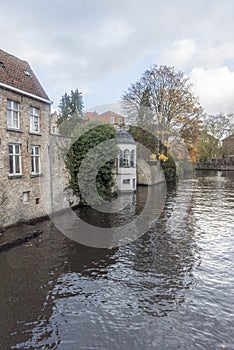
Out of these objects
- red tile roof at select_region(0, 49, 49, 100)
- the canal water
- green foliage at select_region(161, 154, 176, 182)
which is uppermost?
red tile roof at select_region(0, 49, 49, 100)

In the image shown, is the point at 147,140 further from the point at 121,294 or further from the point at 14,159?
the point at 121,294

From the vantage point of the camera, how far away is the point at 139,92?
119ft

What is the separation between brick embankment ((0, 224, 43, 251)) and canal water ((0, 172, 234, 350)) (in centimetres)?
42

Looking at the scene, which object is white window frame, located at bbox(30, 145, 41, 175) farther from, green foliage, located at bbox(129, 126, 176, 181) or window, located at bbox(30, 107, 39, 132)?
green foliage, located at bbox(129, 126, 176, 181)

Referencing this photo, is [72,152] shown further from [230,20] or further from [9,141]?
[230,20]

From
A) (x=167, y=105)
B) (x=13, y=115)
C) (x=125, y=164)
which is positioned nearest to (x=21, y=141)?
(x=13, y=115)

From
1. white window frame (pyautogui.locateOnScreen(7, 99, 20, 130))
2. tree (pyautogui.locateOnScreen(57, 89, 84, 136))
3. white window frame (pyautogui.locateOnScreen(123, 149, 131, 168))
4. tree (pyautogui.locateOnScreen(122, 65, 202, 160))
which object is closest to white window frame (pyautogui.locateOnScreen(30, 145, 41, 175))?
white window frame (pyautogui.locateOnScreen(7, 99, 20, 130))

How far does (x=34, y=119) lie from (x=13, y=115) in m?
1.79

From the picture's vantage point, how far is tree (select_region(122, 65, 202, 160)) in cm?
3334

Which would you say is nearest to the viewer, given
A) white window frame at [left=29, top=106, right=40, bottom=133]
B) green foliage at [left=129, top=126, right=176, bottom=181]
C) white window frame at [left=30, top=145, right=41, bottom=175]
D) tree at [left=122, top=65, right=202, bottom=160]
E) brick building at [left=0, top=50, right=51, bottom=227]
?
brick building at [left=0, top=50, right=51, bottom=227]

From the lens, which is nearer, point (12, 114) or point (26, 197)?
point (12, 114)

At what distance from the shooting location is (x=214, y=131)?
62.5 m

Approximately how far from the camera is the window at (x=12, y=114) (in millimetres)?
13761

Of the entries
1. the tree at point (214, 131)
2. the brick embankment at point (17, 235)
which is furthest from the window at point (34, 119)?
the tree at point (214, 131)
